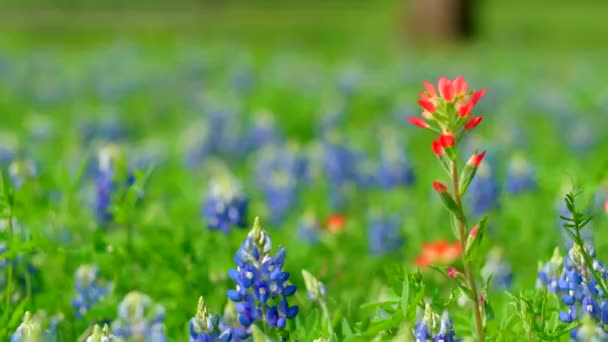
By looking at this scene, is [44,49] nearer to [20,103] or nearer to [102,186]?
[20,103]

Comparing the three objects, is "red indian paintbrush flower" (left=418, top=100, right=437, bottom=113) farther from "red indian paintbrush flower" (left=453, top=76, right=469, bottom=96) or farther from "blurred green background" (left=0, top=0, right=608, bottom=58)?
"blurred green background" (left=0, top=0, right=608, bottom=58)

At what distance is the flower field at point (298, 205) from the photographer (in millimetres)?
1879

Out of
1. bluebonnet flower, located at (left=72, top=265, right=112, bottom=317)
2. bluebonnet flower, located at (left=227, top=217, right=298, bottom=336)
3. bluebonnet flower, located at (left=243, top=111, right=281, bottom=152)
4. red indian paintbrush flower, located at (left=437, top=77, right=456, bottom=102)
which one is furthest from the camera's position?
bluebonnet flower, located at (left=243, top=111, right=281, bottom=152)

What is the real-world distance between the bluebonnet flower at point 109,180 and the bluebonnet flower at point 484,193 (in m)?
1.62

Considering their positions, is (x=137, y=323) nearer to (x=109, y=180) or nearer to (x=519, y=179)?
(x=109, y=180)

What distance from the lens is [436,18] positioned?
52.3ft

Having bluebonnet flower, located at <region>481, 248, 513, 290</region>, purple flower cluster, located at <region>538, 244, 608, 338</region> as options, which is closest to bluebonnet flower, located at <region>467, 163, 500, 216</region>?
bluebonnet flower, located at <region>481, 248, 513, 290</region>

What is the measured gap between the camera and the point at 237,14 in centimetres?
2838

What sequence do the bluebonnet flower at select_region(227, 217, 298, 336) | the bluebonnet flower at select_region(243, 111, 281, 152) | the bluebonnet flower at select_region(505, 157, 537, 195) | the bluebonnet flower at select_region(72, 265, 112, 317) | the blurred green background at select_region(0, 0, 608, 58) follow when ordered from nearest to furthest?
the bluebonnet flower at select_region(227, 217, 298, 336) < the bluebonnet flower at select_region(72, 265, 112, 317) < the bluebonnet flower at select_region(505, 157, 537, 195) < the bluebonnet flower at select_region(243, 111, 281, 152) < the blurred green background at select_region(0, 0, 608, 58)

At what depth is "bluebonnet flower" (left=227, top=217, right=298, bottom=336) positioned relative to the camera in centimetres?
190

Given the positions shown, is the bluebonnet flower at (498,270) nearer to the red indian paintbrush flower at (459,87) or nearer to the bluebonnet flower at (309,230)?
the bluebonnet flower at (309,230)

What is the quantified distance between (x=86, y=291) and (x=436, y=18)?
46.0 feet

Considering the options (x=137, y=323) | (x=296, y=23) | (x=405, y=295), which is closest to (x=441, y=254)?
(x=405, y=295)

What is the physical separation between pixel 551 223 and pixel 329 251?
1.43 metres
